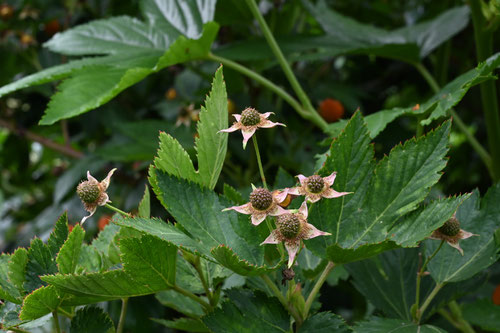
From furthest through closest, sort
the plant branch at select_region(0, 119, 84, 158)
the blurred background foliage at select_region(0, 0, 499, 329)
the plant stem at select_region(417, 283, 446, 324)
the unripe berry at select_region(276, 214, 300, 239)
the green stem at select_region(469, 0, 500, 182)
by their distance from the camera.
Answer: the plant branch at select_region(0, 119, 84, 158) → the blurred background foliage at select_region(0, 0, 499, 329) → the green stem at select_region(469, 0, 500, 182) → the plant stem at select_region(417, 283, 446, 324) → the unripe berry at select_region(276, 214, 300, 239)

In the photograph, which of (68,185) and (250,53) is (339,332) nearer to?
(250,53)

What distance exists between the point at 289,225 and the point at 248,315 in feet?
0.32

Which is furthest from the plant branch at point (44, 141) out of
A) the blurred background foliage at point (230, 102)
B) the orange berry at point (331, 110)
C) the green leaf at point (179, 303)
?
the green leaf at point (179, 303)

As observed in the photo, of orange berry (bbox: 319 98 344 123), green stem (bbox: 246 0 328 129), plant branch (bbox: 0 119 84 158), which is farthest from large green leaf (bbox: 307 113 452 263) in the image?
plant branch (bbox: 0 119 84 158)

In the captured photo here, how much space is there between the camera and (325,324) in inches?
17.6

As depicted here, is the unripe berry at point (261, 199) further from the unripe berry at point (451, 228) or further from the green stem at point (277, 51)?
the green stem at point (277, 51)

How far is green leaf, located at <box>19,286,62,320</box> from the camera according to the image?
16.8 inches

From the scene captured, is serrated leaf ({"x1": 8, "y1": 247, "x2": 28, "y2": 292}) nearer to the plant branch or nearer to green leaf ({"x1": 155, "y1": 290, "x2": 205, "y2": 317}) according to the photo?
green leaf ({"x1": 155, "y1": 290, "x2": 205, "y2": 317})

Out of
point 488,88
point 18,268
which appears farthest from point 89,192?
point 488,88

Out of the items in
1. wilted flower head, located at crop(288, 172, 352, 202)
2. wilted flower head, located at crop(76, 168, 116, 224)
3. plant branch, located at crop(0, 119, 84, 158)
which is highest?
wilted flower head, located at crop(76, 168, 116, 224)

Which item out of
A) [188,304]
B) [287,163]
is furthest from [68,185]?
[188,304]

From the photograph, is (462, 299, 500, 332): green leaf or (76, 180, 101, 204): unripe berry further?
(462, 299, 500, 332): green leaf

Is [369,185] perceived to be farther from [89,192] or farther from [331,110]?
[331,110]

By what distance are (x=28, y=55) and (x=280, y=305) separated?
115cm
